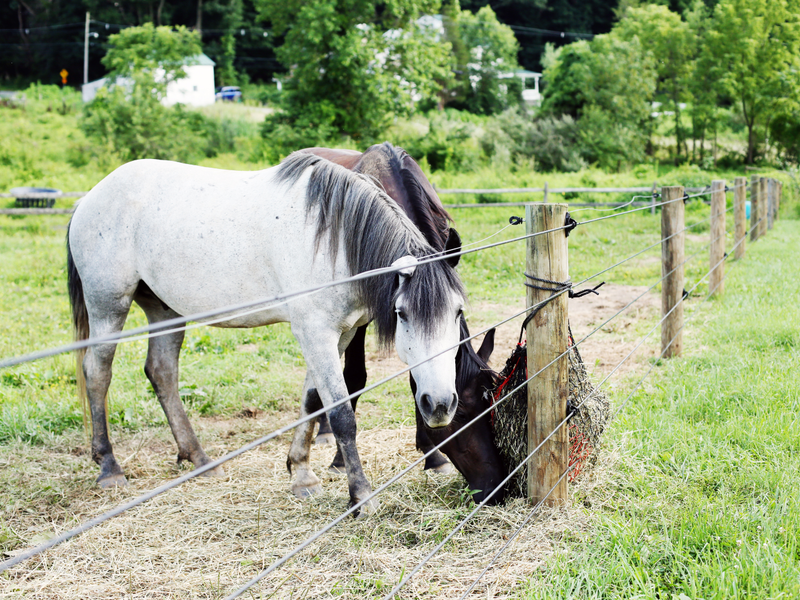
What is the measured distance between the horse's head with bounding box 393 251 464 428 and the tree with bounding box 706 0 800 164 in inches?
1159

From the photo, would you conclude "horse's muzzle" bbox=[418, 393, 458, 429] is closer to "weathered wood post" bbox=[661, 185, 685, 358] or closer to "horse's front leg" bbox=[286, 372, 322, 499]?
"horse's front leg" bbox=[286, 372, 322, 499]

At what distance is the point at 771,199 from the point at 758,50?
19.2 meters

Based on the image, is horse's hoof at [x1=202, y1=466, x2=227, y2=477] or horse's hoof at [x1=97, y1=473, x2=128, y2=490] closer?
horse's hoof at [x1=97, y1=473, x2=128, y2=490]

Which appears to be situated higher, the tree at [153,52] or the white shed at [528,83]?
the white shed at [528,83]

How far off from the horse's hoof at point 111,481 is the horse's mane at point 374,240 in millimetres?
1826

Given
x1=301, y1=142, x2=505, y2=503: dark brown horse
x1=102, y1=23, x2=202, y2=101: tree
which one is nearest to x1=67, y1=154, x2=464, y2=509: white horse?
x1=301, y1=142, x2=505, y2=503: dark brown horse

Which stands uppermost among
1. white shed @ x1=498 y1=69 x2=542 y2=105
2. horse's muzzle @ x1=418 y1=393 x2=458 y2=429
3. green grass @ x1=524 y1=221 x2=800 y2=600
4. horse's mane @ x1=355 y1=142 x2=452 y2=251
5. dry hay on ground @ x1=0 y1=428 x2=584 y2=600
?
white shed @ x1=498 y1=69 x2=542 y2=105

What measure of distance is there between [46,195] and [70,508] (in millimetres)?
13841

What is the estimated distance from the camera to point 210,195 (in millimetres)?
3475

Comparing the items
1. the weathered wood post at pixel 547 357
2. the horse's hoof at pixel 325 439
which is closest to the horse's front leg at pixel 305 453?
the horse's hoof at pixel 325 439

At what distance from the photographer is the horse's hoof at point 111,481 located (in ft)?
11.5

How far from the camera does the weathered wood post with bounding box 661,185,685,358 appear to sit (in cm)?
456

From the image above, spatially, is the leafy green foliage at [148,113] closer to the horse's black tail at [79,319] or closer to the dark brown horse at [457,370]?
the horse's black tail at [79,319]

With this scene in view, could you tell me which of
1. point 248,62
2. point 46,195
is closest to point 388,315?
point 46,195
